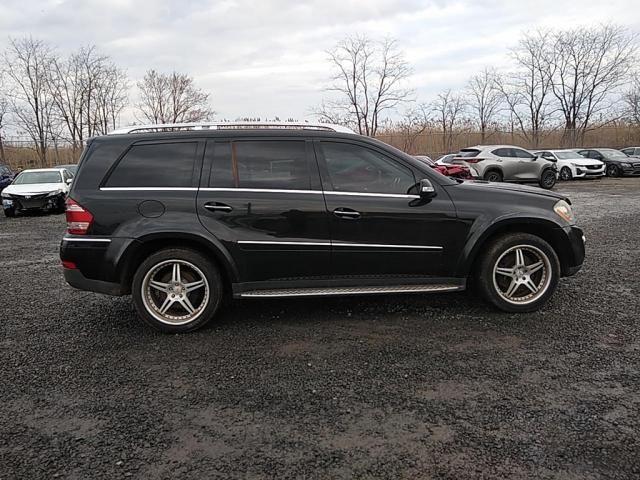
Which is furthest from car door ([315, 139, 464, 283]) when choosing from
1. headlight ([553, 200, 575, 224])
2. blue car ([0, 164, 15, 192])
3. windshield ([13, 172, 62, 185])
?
blue car ([0, 164, 15, 192])

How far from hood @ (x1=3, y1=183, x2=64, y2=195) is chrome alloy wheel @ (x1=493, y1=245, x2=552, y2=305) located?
578 inches

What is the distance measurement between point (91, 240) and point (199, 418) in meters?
2.08

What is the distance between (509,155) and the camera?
62.3 ft

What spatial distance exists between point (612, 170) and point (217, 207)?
88.3 feet

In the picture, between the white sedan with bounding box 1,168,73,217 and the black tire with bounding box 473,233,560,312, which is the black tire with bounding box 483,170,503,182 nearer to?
the white sedan with bounding box 1,168,73,217

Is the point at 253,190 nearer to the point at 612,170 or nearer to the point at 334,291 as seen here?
the point at 334,291

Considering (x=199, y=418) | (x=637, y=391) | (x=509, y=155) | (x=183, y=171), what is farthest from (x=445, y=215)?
(x=509, y=155)

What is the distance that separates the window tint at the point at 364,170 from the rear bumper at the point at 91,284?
2158 millimetres

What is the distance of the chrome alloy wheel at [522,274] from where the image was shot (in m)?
4.64

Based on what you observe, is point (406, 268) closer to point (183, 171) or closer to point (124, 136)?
point (183, 171)

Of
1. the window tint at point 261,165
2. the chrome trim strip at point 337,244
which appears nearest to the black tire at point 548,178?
the chrome trim strip at point 337,244

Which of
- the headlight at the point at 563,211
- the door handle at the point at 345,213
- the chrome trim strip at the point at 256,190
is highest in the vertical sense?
the chrome trim strip at the point at 256,190

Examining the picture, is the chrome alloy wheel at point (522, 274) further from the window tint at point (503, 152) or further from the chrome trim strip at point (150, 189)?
the window tint at point (503, 152)

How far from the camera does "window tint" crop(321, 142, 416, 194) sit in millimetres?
4484
